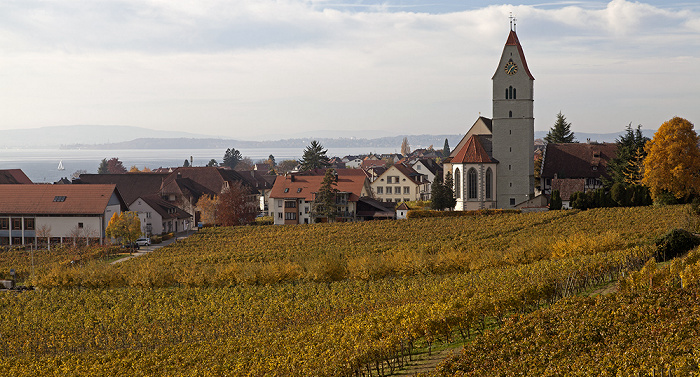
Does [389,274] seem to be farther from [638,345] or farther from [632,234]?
[638,345]

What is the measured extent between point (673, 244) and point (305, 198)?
5216 centimetres

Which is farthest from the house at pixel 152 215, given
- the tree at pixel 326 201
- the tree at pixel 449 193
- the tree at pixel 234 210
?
the tree at pixel 449 193

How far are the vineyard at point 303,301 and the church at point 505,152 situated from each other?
15546 mm

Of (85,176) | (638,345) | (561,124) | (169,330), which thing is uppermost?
(561,124)

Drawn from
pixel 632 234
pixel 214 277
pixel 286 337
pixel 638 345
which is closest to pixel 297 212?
pixel 214 277

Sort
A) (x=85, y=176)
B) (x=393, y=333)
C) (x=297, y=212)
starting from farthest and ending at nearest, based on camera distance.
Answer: (x=85, y=176) < (x=297, y=212) < (x=393, y=333)

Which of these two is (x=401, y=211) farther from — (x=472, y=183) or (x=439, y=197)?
(x=472, y=183)

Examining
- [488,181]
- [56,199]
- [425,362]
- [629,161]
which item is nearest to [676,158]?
[629,161]

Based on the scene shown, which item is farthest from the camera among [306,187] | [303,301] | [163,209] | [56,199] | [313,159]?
[313,159]

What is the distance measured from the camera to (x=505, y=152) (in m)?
74.4

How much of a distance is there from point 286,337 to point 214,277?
59.0ft

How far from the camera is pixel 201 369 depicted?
22516 millimetres

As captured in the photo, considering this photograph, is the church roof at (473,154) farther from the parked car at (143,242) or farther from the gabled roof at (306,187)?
the parked car at (143,242)

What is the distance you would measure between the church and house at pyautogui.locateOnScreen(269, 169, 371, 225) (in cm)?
1317
